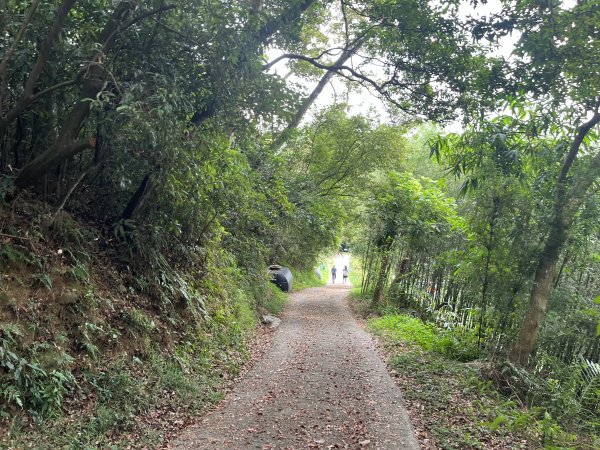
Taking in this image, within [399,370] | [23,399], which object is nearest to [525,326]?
[399,370]

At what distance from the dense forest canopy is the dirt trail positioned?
1.74m

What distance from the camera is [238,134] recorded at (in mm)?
7000

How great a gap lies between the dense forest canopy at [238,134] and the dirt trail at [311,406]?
174 cm

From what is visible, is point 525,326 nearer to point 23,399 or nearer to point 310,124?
point 23,399

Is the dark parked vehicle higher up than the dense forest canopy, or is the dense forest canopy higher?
the dense forest canopy

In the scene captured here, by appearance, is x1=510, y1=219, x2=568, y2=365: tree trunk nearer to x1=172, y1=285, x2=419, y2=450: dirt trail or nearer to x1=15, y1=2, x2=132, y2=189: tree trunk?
x1=172, y1=285, x2=419, y2=450: dirt trail

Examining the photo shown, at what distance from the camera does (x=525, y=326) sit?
7.12 meters

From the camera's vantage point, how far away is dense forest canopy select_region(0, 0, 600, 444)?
530 cm

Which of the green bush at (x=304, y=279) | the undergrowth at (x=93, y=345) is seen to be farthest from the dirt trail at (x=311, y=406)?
the green bush at (x=304, y=279)

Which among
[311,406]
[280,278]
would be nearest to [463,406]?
[311,406]

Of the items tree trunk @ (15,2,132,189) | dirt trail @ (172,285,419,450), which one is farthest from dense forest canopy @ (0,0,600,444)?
dirt trail @ (172,285,419,450)

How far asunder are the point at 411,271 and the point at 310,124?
7.83 m

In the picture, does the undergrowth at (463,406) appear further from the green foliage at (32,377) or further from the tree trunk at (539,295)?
the green foliage at (32,377)

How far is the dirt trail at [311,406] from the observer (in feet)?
16.7
